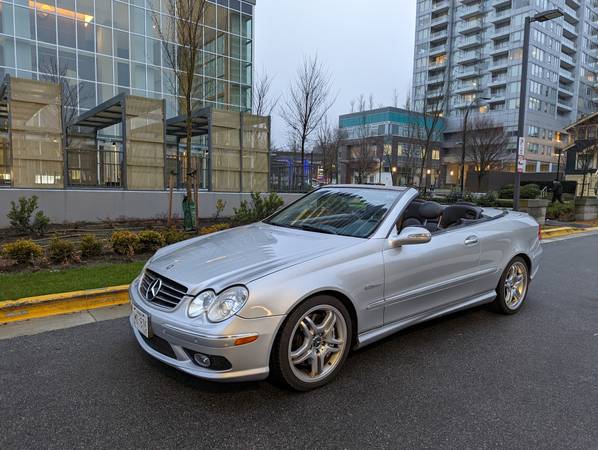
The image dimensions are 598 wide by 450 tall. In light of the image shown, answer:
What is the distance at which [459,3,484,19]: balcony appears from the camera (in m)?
79.0

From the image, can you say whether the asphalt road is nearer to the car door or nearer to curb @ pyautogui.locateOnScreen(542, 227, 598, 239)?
the car door

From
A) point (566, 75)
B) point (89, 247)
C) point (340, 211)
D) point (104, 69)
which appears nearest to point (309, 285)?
point (340, 211)

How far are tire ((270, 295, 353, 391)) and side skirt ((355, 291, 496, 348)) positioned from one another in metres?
0.20

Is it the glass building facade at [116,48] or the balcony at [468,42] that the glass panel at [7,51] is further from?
the balcony at [468,42]

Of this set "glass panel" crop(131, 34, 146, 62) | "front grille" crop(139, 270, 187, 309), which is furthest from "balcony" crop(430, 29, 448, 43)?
"front grille" crop(139, 270, 187, 309)

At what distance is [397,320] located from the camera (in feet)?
Answer: 12.0

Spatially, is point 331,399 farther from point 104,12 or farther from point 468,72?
point 468,72

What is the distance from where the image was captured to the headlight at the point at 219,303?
108 inches

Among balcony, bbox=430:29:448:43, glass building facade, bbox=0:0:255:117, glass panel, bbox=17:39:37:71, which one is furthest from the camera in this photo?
balcony, bbox=430:29:448:43

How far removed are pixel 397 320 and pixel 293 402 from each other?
1193 millimetres

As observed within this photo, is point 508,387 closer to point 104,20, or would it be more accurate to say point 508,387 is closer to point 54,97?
point 54,97

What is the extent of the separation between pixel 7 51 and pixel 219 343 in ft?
93.3

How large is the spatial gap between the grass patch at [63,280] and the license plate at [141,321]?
2291 mm

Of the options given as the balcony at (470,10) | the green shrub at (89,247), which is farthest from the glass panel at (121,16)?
the balcony at (470,10)
